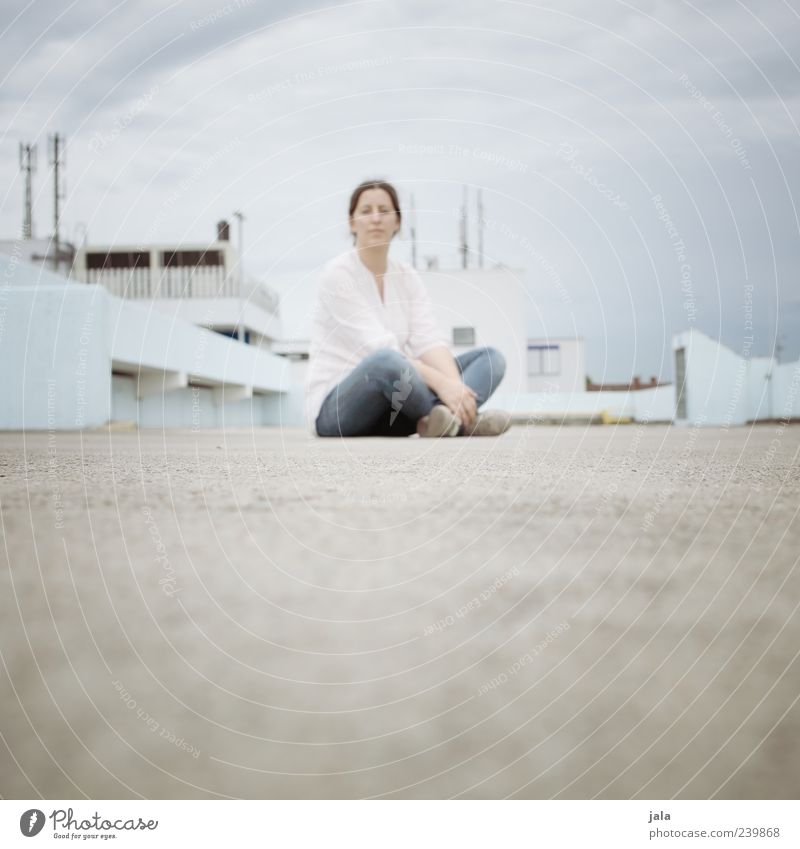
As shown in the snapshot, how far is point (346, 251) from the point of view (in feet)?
11.2

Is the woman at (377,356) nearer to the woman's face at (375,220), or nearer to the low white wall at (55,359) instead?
the woman's face at (375,220)

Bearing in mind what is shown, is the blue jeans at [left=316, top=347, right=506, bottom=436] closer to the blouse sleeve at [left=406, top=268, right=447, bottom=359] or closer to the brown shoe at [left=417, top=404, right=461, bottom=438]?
the brown shoe at [left=417, top=404, right=461, bottom=438]

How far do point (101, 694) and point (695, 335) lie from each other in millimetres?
9971

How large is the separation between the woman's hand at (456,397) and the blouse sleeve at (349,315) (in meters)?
0.27

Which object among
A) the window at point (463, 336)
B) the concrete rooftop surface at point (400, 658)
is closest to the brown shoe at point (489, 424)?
the concrete rooftop surface at point (400, 658)

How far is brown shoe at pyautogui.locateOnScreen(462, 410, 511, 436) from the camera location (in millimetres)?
3266

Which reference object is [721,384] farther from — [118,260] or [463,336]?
[118,260]

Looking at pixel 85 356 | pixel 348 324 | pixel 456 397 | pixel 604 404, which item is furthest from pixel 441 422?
pixel 604 404

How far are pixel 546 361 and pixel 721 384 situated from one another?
4.56m

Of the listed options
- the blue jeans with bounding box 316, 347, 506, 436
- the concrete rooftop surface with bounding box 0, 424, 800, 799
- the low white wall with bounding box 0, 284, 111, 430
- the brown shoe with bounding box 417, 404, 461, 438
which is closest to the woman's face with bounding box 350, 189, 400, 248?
the blue jeans with bounding box 316, 347, 506, 436

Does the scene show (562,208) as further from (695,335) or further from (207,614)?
(695,335)

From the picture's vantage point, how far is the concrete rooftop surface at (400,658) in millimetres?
366

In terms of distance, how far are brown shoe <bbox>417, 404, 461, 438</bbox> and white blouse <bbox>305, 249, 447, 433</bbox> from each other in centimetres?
40
